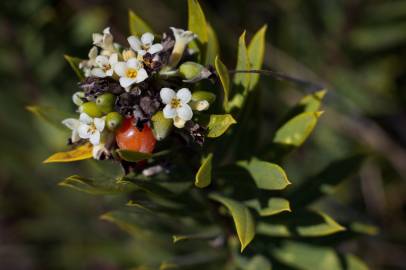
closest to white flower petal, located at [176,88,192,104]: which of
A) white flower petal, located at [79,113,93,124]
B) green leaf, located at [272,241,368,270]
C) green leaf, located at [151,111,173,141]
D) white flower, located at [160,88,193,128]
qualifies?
white flower, located at [160,88,193,128]

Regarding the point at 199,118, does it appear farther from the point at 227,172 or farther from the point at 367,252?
the point at 367,252

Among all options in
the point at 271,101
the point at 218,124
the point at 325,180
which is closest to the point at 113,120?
the point at 218,124

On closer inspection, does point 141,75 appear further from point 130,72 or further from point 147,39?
point 147,39

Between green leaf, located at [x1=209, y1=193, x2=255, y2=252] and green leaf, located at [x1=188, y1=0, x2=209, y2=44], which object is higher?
green leaf, located at [x1=188, y1=0, x2=209, y2=44]

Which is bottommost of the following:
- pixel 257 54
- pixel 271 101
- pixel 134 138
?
pixel 271 101

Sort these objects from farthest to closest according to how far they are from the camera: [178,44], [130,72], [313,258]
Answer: [313,258]
[178,44]
[130,72]

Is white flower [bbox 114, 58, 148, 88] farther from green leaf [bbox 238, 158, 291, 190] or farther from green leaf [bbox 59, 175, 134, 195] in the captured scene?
green leaf [bbox 238, 158, 291, 190]

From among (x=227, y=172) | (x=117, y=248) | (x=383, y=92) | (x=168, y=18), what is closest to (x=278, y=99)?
(x=383, y=92)
